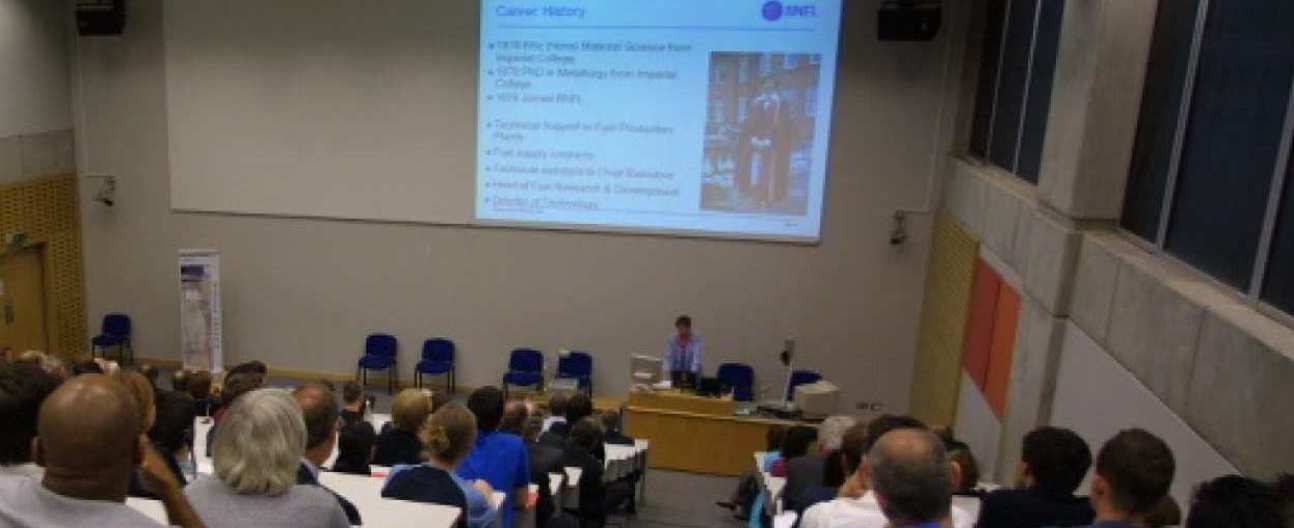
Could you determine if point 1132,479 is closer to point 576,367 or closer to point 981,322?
point 981,322

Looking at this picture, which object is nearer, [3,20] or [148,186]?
[3,20]

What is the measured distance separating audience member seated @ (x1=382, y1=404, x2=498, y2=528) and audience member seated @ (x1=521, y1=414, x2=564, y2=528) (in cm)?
117

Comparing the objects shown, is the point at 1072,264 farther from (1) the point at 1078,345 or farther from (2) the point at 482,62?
(2) the point at 482,62

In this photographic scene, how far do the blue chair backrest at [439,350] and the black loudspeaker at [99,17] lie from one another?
496 cm

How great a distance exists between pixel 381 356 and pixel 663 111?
4.36 metres

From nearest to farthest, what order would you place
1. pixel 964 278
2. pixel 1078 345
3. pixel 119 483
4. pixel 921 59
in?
pixel 119 483
pixel 1078 345
pixel 964 278
pixel 921 59

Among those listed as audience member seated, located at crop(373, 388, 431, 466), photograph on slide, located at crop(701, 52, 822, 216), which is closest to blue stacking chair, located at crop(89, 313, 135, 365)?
photograph on slide, located at crop(701, 52, 822, 216)

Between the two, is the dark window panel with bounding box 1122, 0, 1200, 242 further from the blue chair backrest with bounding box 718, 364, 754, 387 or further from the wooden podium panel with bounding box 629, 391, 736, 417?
the blue chair backrest with bounding box 718, 364, 754, 387

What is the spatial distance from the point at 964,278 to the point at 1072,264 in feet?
8.37

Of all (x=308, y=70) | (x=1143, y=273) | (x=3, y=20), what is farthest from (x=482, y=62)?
(x=1143, y=273)

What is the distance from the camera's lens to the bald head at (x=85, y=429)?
1.62 m

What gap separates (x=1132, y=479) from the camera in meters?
2.30

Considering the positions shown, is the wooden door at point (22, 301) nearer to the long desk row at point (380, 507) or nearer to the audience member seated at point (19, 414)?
the long desk row at point (380, 507)

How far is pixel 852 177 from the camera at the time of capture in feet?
31.0
